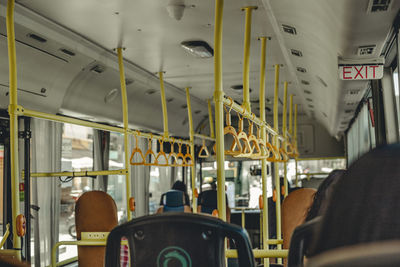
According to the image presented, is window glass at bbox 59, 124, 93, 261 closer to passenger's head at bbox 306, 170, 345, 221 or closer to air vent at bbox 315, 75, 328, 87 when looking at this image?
air vent at bbox 315, 75, 328, 87

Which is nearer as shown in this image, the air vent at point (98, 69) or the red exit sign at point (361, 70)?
the red exit sign at point (361, 70)

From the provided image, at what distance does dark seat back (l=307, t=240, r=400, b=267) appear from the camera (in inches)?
19.8

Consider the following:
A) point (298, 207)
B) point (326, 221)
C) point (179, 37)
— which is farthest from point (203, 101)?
point (326, 221)

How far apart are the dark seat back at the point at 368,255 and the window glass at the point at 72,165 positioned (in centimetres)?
587

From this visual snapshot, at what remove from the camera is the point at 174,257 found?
1.41 metres

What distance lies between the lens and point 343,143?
502 inches

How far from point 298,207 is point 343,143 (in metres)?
8.58

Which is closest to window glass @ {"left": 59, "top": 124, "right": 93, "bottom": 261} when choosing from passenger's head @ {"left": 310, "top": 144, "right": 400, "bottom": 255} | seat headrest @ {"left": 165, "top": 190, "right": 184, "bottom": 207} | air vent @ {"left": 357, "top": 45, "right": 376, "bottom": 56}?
seat headrest @ {"left": 165, "top": 190, "right": 184, "bottom": 207}

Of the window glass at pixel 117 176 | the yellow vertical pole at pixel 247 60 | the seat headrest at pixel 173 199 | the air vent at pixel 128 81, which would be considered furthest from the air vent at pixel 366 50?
the window glass at pixel 117 176

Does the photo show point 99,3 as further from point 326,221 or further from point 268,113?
point 268,113

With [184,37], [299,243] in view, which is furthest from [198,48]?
[299,243]

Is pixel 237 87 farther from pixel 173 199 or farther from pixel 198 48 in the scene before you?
pixel 198 48

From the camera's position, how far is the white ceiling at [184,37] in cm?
342

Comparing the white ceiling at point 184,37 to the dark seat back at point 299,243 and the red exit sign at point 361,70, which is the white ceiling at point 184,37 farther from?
the dark seat back at point 299,243
